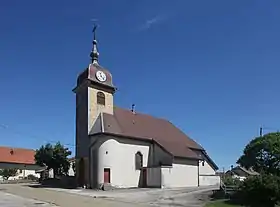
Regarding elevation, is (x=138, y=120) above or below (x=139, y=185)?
above

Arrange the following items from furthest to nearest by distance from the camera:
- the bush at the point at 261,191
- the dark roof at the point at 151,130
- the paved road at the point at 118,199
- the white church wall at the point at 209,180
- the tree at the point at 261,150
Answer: the tree at the point at 261,150 → the white church wall at the point at 209,180 → the dark roof at the point at 151,130 → the bush at the point at 261,191 → the paved road at the point at 118,199

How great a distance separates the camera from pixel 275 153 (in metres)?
59.5

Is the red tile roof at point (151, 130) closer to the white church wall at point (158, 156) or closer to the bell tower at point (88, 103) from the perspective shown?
the white church wall at point (158, 156)

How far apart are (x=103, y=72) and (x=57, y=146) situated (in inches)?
594

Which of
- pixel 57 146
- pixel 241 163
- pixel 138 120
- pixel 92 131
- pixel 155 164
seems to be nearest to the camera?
pixel 92 131

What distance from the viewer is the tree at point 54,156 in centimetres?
5809

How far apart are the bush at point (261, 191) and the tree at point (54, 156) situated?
3452cm

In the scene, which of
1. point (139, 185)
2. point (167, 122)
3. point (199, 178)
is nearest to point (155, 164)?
point (139, 185)

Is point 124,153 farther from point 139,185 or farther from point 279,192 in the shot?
point 279,192

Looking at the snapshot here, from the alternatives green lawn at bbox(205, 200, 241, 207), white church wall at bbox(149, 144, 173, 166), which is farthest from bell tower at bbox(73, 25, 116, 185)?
green lawn at bbox(205, 200, 241, 207)

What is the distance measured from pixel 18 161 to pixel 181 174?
54.0 metres

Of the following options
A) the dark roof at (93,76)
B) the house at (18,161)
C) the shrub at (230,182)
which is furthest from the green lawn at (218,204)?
the house at (18,161)

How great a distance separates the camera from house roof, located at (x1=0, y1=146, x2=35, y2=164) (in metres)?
90.9

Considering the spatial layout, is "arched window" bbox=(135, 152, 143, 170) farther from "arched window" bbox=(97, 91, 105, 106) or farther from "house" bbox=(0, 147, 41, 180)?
"house" bbox=(0, 147, 41, 180)
